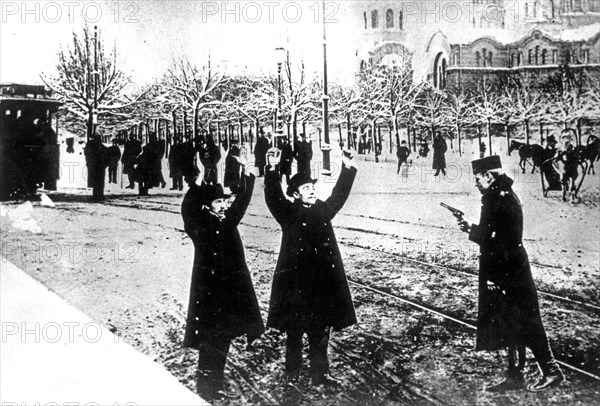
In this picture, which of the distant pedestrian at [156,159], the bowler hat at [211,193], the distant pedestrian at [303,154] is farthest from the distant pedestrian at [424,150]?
the distant pedestrian at [156,159]

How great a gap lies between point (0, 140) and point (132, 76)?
1.01m

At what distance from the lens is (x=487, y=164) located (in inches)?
120

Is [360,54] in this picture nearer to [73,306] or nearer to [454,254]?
[454,254]

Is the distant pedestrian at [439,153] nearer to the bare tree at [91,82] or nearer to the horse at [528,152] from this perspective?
the horse at [528,152]

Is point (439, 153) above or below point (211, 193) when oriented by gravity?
above

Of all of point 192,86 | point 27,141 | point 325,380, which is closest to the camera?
point 325,380

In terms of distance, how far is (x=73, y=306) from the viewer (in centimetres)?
342

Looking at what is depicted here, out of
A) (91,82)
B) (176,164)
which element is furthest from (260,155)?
(91,82)

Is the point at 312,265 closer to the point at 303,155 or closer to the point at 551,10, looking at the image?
the point at 303,155

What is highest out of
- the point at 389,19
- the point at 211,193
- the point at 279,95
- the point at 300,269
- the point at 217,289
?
the point at 389,19

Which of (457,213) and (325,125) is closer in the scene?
(457,213)

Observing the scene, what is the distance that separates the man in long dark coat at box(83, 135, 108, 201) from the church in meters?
1.52

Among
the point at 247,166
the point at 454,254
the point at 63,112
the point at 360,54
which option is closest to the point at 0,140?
the point at 63,112

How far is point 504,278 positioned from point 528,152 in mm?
649
